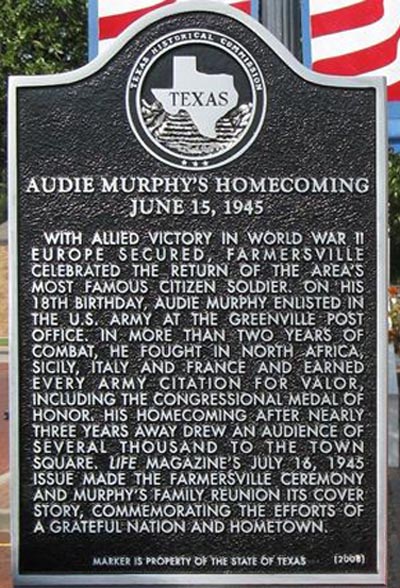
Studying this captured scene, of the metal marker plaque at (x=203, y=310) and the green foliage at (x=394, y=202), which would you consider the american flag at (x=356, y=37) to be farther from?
the green foliage at (x=394, y=202)

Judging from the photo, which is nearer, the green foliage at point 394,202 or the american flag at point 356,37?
the american flag at point 356,37

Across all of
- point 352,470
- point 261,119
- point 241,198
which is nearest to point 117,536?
point 352,470

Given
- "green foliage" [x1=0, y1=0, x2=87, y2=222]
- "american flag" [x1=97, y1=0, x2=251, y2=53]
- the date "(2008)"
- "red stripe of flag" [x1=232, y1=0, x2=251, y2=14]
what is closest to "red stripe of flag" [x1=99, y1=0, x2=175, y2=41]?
"american flag" [x1=97, y1=0, x2=251, y2=53]

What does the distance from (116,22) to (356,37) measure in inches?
55.2

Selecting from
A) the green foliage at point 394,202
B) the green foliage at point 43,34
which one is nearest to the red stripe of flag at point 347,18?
the green foliage at point 43,34

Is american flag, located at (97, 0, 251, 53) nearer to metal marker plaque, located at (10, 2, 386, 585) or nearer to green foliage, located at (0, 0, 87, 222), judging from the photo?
metal marker plaque, located at (10, 2, 386, 585)

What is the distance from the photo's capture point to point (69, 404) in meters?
4.46

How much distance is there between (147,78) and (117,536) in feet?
5.59

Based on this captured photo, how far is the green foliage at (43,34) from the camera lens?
10.6 metres

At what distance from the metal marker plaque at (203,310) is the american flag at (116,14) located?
212cm

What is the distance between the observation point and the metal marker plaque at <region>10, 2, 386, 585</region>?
4434mm

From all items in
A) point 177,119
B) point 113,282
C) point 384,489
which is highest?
point 177,119

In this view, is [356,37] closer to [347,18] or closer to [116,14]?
[347,18]

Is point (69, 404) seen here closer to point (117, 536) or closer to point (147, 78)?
point (117, 536)
